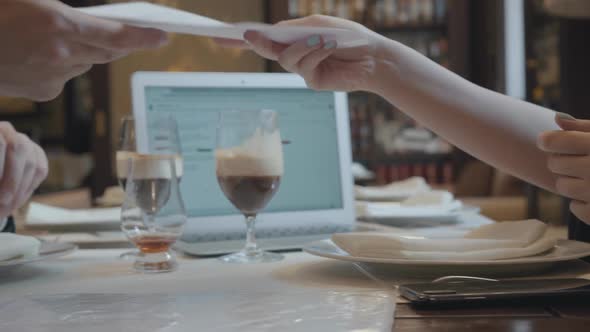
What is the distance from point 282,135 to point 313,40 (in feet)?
1.48

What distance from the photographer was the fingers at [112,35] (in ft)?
2.35

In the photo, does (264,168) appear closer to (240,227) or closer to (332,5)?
(240,227)

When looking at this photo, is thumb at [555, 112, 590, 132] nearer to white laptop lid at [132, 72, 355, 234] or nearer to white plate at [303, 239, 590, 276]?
white plate at [303, 239, 590, 276]

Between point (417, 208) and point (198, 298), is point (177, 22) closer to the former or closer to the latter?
point (198, 298)

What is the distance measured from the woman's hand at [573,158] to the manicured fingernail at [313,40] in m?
0.30

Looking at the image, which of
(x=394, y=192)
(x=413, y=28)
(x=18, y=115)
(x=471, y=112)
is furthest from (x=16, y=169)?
(x=18, y=115)

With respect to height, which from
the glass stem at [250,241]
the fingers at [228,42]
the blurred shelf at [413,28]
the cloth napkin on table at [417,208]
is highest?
the blurred shelf at [413,28]

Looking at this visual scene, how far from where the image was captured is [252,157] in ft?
3.26

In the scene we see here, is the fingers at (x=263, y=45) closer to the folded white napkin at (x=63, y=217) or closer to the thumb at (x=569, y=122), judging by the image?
the thumb at (x=569, y=122)

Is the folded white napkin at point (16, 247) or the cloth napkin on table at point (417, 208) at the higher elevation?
the folded white napkin at point (16, 247)

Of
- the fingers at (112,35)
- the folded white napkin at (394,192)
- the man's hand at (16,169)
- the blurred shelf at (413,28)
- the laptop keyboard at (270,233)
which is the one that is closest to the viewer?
the fingers at (112,35)

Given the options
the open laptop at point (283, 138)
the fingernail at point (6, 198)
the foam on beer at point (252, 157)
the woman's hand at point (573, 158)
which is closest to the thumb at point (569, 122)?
the woman's hand at point (573, 158)

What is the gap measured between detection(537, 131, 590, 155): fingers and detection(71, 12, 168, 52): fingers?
1.51 ft

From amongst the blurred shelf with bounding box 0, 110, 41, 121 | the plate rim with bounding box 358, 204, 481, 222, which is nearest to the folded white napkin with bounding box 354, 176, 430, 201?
the plate rim with bounding box 358, 204, 481, 222
